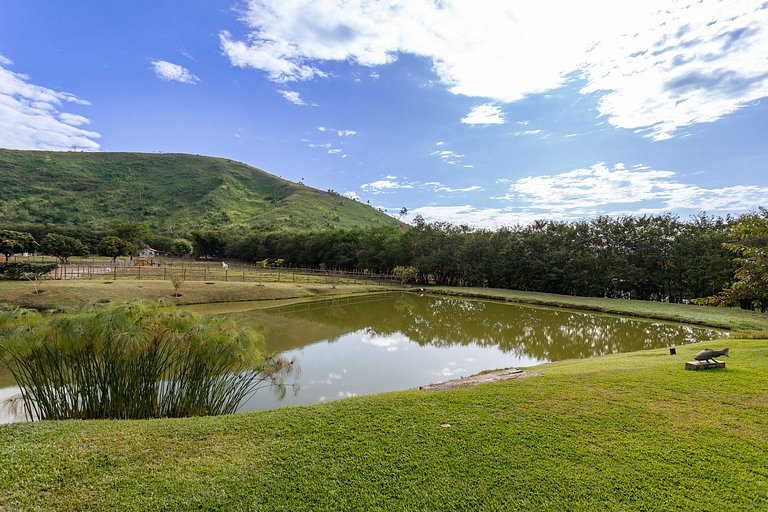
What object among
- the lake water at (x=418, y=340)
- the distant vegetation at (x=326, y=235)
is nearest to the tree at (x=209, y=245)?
the distant vegetation at (x=326, y=235)

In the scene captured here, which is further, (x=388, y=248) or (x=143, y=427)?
(x=388, y=248)

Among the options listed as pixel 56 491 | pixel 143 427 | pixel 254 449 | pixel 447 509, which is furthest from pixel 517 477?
pixel 143 427

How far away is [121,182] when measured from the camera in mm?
104875

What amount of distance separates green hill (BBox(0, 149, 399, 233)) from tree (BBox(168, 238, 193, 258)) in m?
12.6

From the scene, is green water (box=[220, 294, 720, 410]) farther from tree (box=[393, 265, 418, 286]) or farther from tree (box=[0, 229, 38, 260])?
tree (box=[0, 229, 38, 260])

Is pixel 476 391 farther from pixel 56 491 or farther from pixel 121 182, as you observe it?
pixel 121 182

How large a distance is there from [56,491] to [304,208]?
104 metres

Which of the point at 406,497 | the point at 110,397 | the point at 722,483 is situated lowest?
the point at 110,397

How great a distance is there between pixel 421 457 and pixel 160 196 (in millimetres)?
117769

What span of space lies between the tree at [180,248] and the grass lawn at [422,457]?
229 ft

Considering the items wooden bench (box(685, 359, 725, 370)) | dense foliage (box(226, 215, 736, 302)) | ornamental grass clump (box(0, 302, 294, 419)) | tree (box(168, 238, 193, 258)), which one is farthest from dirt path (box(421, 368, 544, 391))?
tree (box(168, 238, 193, 258))

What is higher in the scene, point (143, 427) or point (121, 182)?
point (121, 182)

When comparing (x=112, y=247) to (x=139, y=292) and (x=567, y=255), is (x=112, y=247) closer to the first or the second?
(x=139, y=292)

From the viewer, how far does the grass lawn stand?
3709 mm
